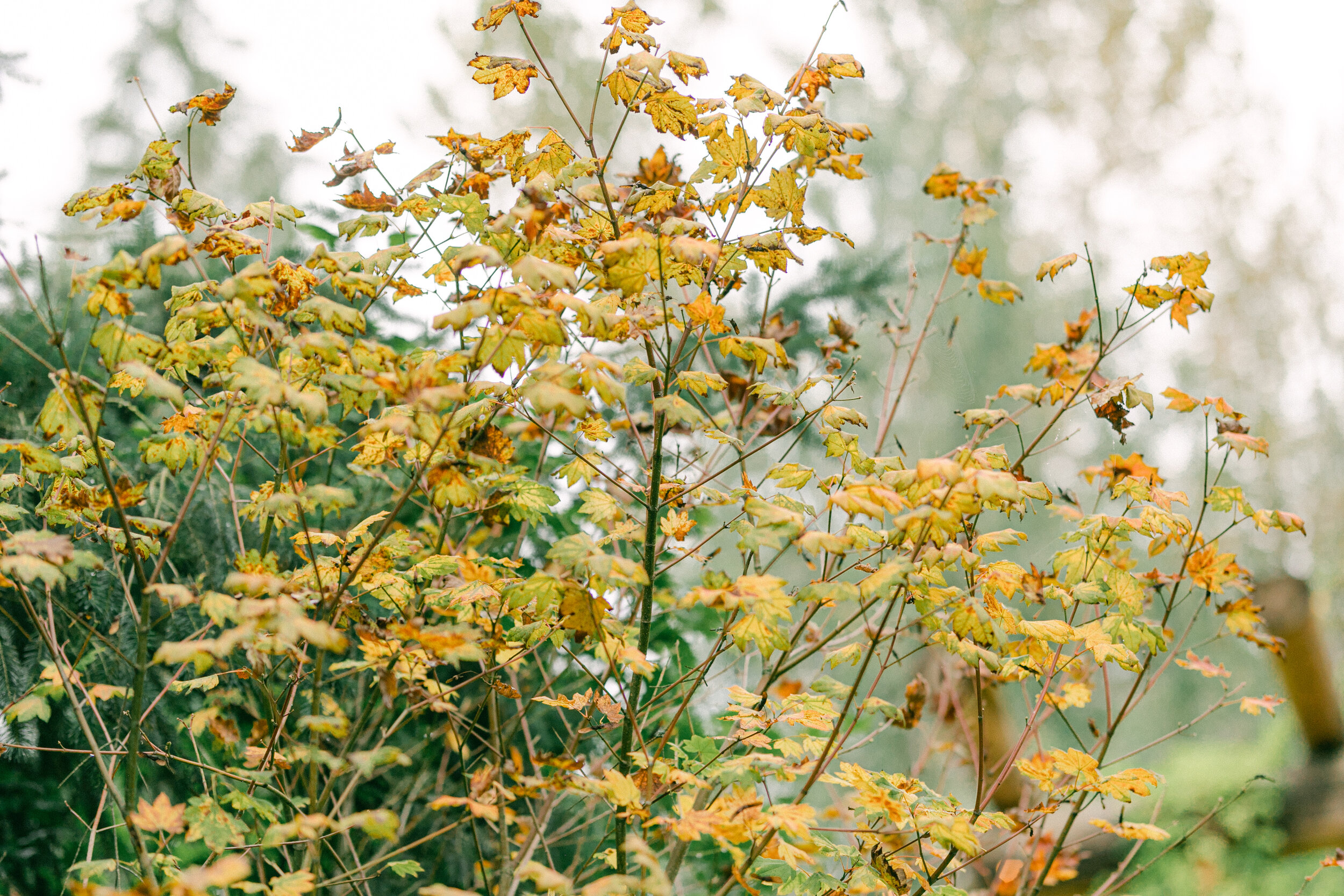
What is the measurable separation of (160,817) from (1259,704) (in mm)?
2459

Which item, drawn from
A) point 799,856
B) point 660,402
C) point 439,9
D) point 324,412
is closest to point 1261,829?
point 799,856

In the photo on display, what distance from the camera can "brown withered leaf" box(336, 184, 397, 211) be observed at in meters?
1.74

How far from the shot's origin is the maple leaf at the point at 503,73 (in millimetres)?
1649

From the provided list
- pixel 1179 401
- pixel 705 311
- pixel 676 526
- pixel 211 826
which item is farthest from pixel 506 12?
pixel 1179 401

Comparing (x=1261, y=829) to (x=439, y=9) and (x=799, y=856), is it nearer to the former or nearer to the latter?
(x=799, y=856)

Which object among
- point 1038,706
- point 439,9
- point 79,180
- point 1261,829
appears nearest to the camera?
point 1038,706

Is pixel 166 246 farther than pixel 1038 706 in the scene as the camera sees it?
No

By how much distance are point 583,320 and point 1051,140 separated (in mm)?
8684

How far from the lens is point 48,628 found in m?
1.57

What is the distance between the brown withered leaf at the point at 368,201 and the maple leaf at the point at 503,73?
33 cm

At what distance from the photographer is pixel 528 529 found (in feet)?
8.10

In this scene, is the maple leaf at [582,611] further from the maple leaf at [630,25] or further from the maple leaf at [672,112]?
the maple leaf at [630,25]

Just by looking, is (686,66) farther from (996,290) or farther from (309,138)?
(996,290)

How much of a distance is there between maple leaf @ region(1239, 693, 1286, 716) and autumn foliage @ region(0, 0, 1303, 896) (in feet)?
0.05
